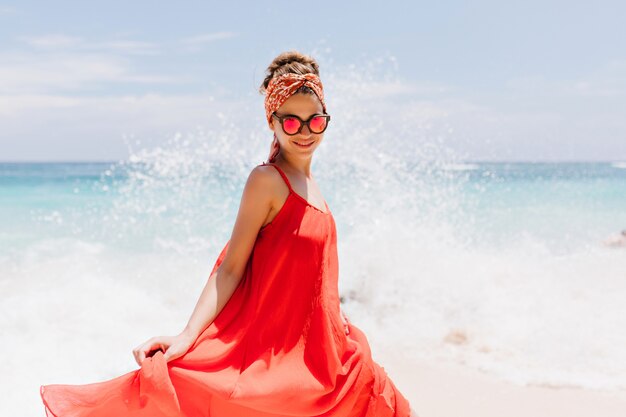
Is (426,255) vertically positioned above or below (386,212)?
below

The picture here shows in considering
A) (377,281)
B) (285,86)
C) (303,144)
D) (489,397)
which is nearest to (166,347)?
(303,144)

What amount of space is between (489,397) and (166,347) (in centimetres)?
266

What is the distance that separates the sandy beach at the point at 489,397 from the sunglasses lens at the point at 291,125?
233 cm

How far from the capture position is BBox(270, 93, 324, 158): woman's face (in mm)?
2363

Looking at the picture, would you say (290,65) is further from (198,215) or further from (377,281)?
(198,215)

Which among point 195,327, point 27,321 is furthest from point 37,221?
point 195,327

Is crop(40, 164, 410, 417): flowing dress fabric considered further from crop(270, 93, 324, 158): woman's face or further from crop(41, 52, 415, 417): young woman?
crop(270, 93, 324, 158): woman's face

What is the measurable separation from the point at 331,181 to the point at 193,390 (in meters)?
10.8

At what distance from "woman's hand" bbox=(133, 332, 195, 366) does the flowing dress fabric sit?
3 centimetres

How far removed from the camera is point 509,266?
8555 millimetres

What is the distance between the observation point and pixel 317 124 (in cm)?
237

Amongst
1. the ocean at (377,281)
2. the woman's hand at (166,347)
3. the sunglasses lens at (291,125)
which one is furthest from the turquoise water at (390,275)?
the sunglasses lens at (291,125)

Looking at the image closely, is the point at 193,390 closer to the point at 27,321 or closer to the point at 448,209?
the point at 27,321

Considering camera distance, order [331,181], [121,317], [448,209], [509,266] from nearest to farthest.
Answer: [121,317] < [509,266] < [331,181] < [448,209]
